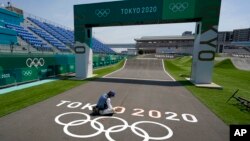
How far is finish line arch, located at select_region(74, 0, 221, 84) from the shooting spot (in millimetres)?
14602

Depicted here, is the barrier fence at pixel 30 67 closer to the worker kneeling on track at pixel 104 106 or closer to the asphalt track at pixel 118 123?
the asphalt track at pixel 118 123

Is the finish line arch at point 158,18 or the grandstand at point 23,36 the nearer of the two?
the finish line arch at point 158,18

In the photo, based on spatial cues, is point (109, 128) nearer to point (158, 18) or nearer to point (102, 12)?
point (158, 18)

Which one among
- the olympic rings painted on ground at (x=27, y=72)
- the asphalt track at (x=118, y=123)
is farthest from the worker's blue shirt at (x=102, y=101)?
the olympic rings painted on ground at (x=27, y=72)

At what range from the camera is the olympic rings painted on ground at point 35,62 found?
16.4 metres

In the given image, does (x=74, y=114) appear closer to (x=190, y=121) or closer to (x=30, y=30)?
(x=190, y=121)

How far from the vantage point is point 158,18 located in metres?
15.6

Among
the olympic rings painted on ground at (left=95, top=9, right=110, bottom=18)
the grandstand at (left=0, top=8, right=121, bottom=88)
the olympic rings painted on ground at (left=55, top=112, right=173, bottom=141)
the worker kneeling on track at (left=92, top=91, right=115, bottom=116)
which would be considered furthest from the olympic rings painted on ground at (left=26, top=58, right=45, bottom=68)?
the worker kneeling on track at (left=92, top=91, right=115, bottom=116)

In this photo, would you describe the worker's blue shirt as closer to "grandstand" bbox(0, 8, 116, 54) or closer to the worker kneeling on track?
the worker kneeling on track

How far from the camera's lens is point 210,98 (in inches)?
414

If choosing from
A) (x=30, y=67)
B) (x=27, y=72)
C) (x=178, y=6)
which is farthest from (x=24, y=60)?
(x=178, y=6)

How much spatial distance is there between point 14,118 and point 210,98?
37.0 feet

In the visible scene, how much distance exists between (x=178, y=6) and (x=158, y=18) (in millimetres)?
2130

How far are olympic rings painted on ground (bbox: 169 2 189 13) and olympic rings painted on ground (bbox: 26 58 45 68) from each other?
49.7 ft
